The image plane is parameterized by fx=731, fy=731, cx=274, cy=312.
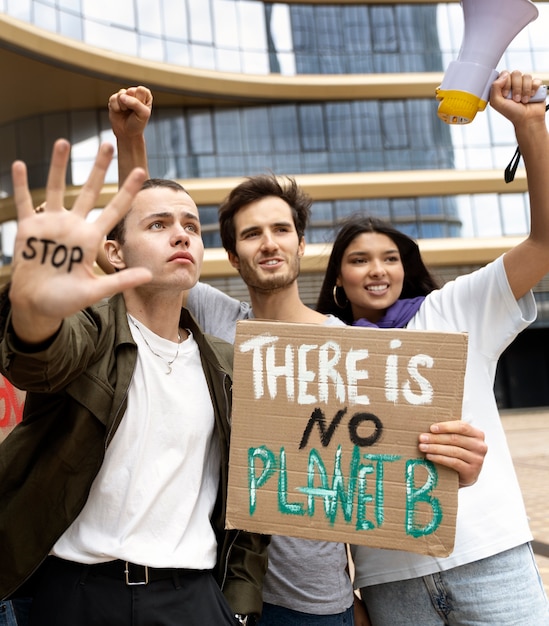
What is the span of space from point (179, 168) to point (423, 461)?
18758 mm

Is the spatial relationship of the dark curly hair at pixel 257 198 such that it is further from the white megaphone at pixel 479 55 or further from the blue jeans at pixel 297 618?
the blue jeans at pixel 297 618

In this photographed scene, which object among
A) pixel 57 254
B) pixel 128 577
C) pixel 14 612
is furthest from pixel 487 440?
pixel 14 612

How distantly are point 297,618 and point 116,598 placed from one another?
2.36ft

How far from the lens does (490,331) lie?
224 centimetres

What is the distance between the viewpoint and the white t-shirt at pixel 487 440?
208 centimetres

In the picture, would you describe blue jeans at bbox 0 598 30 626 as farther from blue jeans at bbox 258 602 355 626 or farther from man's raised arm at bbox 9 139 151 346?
man's raised arm at bbox 9 139 151 346

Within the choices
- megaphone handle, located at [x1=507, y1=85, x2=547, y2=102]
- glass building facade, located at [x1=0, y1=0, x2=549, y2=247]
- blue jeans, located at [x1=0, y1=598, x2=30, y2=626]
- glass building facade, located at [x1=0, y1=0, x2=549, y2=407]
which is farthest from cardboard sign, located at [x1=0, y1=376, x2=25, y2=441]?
glass building facade, located at [x1=0, y1=0, x2=549, y2=247]

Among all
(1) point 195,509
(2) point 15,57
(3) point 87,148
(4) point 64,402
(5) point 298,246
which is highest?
(2) point 15,57

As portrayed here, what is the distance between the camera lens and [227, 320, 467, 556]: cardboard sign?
1.86 m

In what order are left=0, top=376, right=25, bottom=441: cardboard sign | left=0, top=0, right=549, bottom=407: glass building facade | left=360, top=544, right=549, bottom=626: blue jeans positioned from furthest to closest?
left=0, top=0, right=549, bottom=407: glass building facade
left=0, top=376, right=25, bottom=441: cardboard sign
left=360, top=544, right=549, bottom=626: blue jeans

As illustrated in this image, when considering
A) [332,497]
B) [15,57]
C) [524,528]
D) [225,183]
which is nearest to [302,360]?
[332,497]

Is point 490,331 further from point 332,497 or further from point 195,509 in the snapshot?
point 195,509

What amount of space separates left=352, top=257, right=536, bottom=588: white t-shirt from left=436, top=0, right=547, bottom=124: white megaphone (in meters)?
0.49

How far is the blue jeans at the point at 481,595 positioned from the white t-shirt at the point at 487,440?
0.04m
